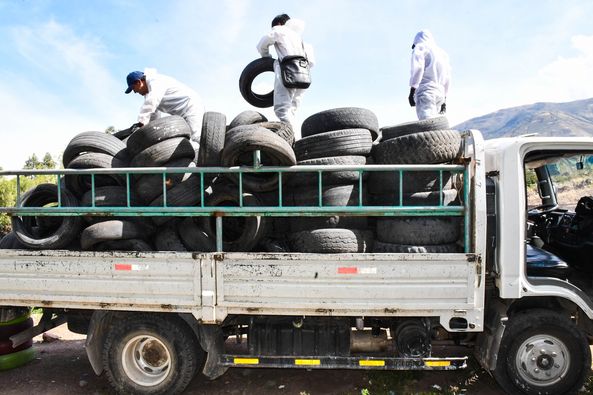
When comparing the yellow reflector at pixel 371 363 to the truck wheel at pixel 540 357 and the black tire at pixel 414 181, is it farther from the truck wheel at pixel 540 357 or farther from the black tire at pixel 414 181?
the black tire at pixel 414 181

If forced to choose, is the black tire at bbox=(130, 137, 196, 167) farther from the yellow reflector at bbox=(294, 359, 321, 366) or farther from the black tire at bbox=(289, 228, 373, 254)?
the yellow reflector at bbox=(294, 359, 321, 366)

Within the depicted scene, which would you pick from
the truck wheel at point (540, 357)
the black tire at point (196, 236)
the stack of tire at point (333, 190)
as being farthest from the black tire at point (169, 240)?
the truck wheel at point (540, 357)

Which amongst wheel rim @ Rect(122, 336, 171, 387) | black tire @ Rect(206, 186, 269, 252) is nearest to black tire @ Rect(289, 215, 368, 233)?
black tire @ Rect(206, 186, 269, 252)

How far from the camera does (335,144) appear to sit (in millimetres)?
3773

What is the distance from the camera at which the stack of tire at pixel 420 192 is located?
354 centimetres

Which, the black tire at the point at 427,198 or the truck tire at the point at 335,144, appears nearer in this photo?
the black tire at the point at 427,198

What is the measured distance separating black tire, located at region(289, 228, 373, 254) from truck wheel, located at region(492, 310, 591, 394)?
1538 mm

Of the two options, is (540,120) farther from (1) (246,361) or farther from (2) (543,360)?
(1) (246,361)

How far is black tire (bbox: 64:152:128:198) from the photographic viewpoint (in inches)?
153

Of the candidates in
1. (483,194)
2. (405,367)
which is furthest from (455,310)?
(483,194)

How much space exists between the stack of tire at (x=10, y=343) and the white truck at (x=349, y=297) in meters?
0.73

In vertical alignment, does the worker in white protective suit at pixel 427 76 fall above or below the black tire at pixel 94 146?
above

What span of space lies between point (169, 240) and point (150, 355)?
3.68 feet

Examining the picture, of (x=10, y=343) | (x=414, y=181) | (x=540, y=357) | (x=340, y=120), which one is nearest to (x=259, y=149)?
(x=340, y=120)
